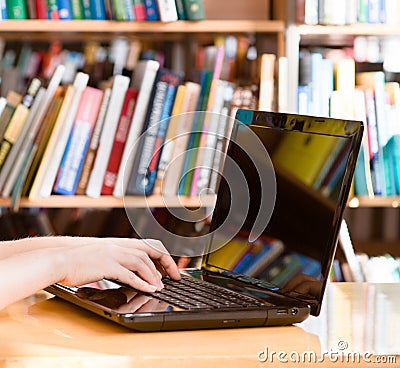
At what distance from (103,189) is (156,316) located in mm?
1216

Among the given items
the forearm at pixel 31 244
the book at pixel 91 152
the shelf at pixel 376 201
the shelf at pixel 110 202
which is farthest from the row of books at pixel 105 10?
the forearm at pixel 31 244

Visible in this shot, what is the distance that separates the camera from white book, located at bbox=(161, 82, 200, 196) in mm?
2109

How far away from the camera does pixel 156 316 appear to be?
899 millimetres

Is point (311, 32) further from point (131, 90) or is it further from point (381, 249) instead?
point (381, 249)

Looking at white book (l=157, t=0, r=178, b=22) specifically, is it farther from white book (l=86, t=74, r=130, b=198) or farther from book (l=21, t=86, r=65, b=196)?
book (l=21, t=86, r=65, b=196)

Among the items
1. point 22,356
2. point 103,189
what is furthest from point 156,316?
point 103,189

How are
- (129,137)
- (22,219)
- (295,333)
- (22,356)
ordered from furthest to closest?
(22,219)
(129,137)
(295,333)
(22,356)

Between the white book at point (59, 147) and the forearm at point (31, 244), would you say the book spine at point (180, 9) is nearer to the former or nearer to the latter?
the white book at point (59, 147)

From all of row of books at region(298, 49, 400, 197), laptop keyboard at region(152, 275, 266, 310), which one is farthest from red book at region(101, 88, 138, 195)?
laptop keyboard at region(152, 275, 266, 310)

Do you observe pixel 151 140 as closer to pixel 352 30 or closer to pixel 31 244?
pixel 352 30

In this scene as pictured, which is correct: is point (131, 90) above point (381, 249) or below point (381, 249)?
above

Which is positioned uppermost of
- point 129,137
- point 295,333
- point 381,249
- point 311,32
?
point 311,32

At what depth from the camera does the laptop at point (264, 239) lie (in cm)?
94

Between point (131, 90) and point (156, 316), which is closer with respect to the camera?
point (156, 316)
